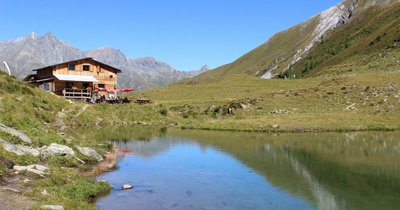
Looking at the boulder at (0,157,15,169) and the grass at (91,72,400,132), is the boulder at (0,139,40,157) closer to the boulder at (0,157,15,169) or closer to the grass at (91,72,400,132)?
the boulder at (0,157,15,169)

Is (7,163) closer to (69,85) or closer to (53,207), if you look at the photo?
(53,207)

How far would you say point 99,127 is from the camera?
227 ft

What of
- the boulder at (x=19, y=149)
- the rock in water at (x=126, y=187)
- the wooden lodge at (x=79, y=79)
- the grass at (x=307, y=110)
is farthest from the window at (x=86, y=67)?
the rock in water at (x=126, y=187)

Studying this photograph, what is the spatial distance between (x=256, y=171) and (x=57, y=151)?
51.5ft

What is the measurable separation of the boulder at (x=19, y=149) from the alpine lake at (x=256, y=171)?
17.2ft

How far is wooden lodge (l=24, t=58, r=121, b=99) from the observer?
95.9 meters

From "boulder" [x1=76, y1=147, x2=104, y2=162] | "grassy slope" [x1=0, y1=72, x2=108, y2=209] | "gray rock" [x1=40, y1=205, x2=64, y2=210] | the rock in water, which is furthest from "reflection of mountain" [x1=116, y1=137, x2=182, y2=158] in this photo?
"gray rock" [x1=40, y1=205, x2=64, y2=210]

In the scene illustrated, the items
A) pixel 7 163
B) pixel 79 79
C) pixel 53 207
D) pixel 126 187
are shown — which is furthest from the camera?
pixel 79 79

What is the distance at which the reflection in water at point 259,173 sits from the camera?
2672cm

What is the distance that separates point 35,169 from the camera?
2814cm

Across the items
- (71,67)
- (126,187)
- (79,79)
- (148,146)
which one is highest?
(71,67)

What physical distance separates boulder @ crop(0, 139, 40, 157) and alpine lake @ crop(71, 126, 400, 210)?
523cm

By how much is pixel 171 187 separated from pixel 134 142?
24.2 metres

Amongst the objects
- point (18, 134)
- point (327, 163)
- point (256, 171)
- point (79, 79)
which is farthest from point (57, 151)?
point (79, 79)
